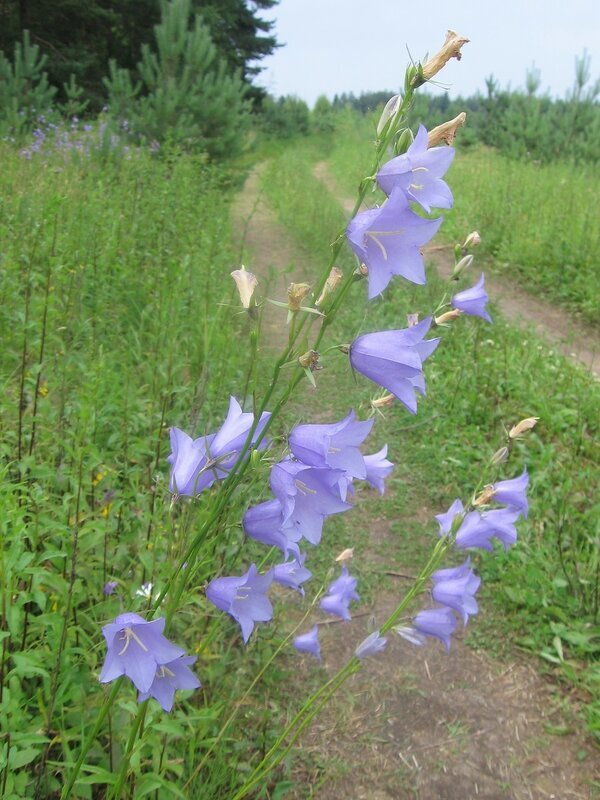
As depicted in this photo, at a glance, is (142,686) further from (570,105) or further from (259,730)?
(570,105)

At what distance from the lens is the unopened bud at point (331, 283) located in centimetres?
97

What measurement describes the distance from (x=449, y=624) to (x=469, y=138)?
18.1 m

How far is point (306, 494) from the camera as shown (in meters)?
1.06

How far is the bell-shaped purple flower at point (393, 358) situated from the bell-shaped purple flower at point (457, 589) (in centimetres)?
85

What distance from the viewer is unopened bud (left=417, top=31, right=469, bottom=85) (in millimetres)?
992

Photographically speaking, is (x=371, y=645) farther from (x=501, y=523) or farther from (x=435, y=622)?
(x=501, y=523)

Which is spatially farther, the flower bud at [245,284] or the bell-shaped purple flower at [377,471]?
the bell-shaped purple flower at [377,471]

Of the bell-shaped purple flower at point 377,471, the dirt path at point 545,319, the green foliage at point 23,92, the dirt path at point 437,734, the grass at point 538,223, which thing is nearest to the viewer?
the bell-shaped purple flower at point 377,471

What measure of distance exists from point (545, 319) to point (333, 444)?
6102 mm

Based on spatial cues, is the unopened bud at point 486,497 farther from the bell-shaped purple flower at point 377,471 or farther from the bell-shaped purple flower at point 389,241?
the bell-shaped purple flower at point 389,241

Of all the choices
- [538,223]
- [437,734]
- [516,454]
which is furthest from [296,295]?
[538,223]

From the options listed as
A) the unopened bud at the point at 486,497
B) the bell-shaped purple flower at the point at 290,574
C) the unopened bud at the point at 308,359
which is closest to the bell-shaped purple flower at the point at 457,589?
the unopened bud at the point at 486,497

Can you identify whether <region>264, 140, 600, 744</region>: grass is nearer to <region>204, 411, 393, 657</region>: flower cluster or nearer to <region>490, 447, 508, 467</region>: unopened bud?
<region>490, 447, 508, 467</region>: unopened bud

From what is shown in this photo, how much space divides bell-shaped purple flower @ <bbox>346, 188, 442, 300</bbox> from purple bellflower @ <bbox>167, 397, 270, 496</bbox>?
0.92 ft
